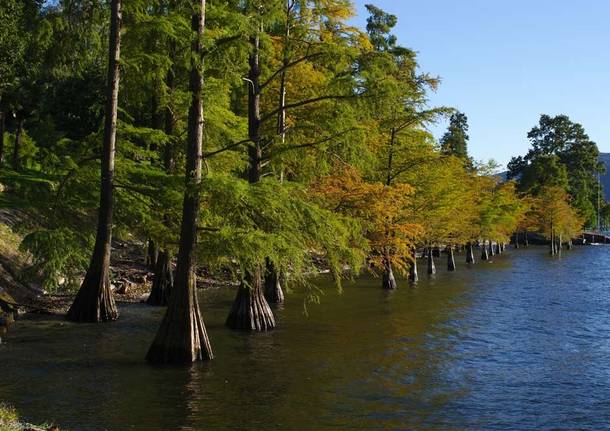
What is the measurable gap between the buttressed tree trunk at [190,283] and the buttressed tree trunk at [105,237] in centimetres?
647

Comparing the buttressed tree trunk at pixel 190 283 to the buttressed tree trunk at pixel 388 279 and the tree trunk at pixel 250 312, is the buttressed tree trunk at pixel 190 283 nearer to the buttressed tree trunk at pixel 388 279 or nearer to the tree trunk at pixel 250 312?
the tree trunk at pixel 250 312

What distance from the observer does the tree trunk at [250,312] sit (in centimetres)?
2327

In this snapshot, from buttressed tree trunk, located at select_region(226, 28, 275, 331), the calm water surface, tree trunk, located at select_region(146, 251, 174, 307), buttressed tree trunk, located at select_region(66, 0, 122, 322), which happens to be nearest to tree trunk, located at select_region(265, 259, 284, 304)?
the calm water surface

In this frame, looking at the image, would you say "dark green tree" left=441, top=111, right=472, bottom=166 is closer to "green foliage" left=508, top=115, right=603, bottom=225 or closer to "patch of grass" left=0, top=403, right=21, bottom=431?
"green foliage" left=508, top=115, right=603, bottom=225

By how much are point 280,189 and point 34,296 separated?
14.2 m

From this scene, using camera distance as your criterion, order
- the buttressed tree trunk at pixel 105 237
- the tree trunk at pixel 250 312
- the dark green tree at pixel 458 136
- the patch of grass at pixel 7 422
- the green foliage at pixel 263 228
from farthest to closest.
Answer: the dark green tree at pixel 458 136, the tree trunk at pixel 250 312, the buttressed tree trunk at pixel 105 237, the green foliage at pixel 263 228, the patch of grass at pixel 7 422

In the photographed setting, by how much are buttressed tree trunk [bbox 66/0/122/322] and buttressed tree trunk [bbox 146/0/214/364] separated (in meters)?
6.47

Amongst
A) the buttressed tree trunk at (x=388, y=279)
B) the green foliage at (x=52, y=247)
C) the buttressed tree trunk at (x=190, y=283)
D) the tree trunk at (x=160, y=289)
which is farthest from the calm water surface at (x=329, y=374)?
the buttressed tree trunk at (x=388, y=279)

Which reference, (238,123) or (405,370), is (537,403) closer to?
(405,370)

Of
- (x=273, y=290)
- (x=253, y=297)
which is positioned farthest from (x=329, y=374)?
(x=273, y=290)

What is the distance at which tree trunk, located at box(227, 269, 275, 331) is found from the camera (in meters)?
23.3

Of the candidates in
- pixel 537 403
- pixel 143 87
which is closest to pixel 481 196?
pixel 143 87

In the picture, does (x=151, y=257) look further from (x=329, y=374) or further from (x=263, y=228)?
(x=329, y=374)

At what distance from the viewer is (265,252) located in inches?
653
